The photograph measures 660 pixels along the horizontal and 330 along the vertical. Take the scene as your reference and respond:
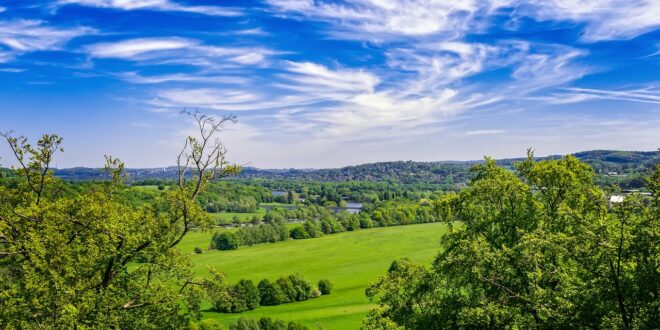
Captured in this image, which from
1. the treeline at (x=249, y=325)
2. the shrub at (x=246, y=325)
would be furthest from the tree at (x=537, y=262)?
the shrub at (x=246, y=325)

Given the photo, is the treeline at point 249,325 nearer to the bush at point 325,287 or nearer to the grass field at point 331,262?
the grass field at point 331,262

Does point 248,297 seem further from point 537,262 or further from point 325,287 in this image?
point 537,262

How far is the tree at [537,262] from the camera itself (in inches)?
471

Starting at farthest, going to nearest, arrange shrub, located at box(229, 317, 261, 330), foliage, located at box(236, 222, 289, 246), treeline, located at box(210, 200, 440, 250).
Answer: foliage, located at box(236, 222, 289, 246), treeline, located at box(210, 200, 440, 250), shrub, located at box(229, 317, 261, 330)

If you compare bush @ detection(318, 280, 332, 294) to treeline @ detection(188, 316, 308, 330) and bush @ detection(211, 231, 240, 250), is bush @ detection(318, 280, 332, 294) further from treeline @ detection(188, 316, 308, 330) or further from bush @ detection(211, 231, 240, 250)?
bush @ detection(211, 231, 240, 250)

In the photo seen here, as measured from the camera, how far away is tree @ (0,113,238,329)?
1400 centimetres

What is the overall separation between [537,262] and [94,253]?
16.2 metres

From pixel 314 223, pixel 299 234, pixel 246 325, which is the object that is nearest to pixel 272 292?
pixel 246 325

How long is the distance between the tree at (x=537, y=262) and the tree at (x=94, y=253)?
8611 millimetres

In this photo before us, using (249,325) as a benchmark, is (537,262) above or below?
above

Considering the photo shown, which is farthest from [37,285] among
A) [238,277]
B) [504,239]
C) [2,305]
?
[238,277]

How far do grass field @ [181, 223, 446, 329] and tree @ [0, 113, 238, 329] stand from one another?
3429cm

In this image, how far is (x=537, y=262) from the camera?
16.0 m

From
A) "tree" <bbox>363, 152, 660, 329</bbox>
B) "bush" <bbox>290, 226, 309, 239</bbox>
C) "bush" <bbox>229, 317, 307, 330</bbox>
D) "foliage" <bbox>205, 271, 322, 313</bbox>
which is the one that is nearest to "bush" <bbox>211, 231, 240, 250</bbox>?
"bush" <bbox>290, 226, 309, 239</bbox>
